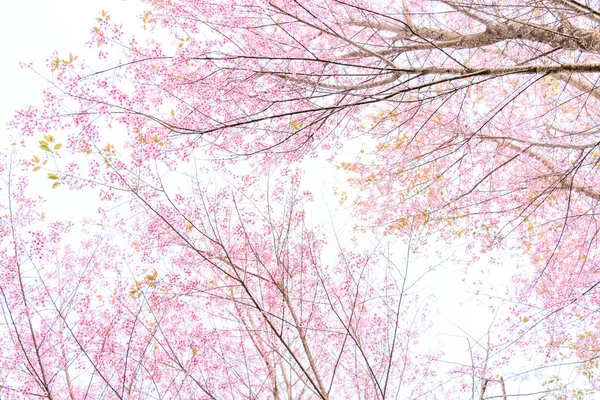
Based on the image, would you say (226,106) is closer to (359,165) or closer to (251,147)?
(251,147)

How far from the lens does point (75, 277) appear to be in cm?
564

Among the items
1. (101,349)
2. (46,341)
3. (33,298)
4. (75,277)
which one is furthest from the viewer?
(75,277)

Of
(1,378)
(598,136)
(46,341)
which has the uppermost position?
(598,136)

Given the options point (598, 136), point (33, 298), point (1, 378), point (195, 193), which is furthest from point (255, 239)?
point (598, 136)

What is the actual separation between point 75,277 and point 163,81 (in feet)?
11.0

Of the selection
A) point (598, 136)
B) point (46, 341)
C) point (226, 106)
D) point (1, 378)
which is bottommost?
point (1, 378)

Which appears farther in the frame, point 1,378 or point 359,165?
point 359,165

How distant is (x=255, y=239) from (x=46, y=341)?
9.05ft

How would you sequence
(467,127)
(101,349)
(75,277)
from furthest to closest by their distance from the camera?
(75,277) < (467,127) < (101,349)

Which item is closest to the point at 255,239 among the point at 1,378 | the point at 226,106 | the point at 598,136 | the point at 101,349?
the point at 226,106

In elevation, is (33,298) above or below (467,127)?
below

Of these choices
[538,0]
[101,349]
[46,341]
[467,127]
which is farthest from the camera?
[46,341]

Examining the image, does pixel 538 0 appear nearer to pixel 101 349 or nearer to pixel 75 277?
pixel 101 349

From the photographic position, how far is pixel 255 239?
189 inches
